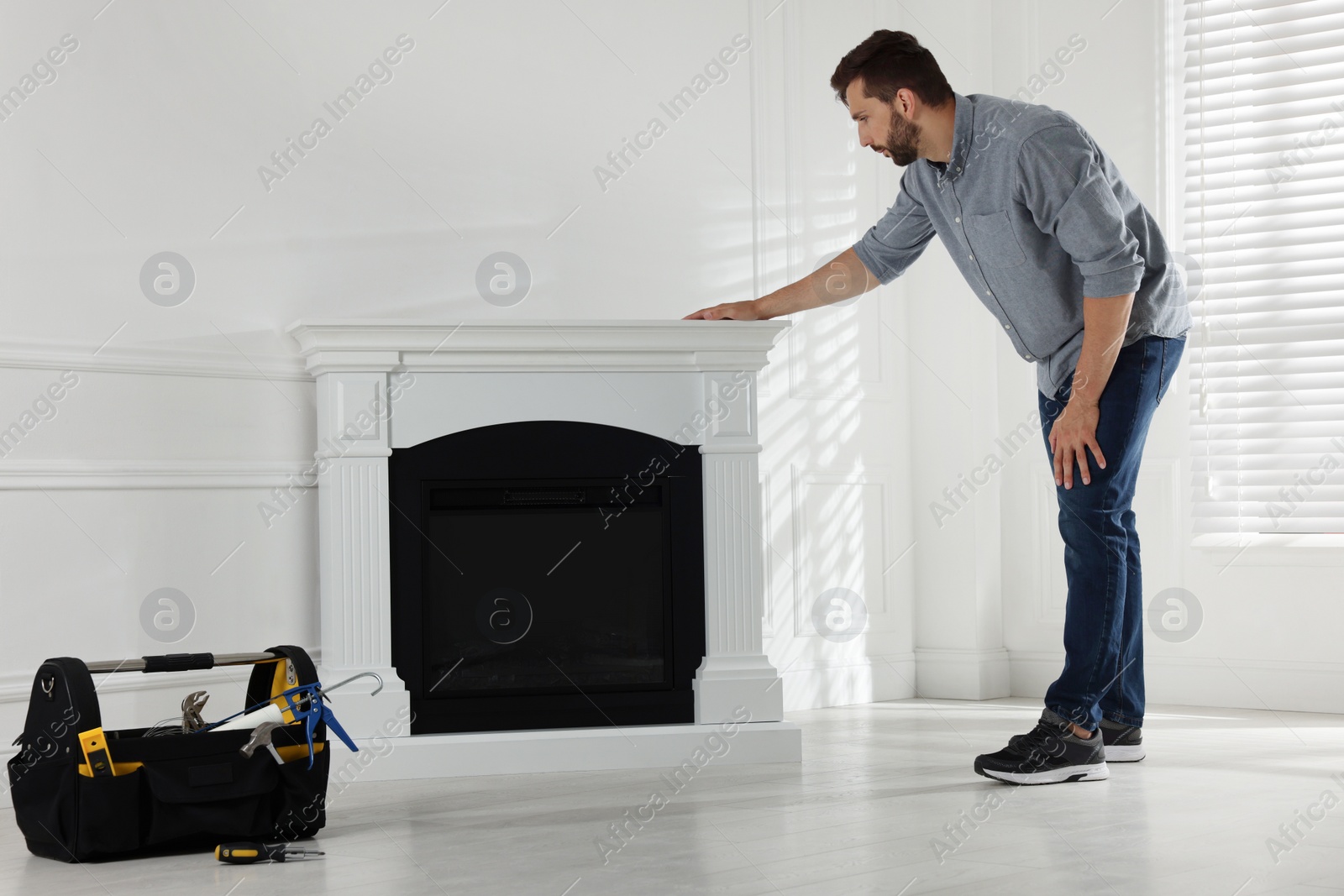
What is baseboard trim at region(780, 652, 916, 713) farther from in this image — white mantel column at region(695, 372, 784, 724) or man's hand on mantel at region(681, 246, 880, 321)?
man's hand on mantel at region(681, 246, 880, 321)

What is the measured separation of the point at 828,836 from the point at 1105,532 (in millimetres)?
903

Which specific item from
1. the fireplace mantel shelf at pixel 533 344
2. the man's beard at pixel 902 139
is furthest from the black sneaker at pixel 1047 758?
the man's beard at pixel 902 139

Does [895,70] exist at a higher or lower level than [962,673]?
higher

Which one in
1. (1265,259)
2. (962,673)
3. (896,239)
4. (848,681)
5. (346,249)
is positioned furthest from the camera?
(962,673)

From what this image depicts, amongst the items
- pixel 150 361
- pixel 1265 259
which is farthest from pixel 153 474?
pixel 1265 259

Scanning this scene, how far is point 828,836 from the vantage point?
2152 millimetres

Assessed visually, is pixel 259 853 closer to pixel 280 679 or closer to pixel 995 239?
pixel 280 679

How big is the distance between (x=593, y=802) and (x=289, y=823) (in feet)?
1.86

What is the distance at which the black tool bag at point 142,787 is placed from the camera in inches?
80.9

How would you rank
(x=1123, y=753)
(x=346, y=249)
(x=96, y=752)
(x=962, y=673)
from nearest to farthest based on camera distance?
(x=96, y=752)
(x=1123, y=753)
(x=346, y=249)
(x=962, y=673)

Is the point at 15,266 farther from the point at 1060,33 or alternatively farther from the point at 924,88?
the point at 1060,33

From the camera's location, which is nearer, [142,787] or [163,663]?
[142,787]

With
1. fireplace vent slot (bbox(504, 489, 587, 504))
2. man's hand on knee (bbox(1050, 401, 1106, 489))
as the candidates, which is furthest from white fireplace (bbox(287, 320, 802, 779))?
man's hand on knee (bbox(1050, 401, 1106, 489))

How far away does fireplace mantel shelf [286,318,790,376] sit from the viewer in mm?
2826
